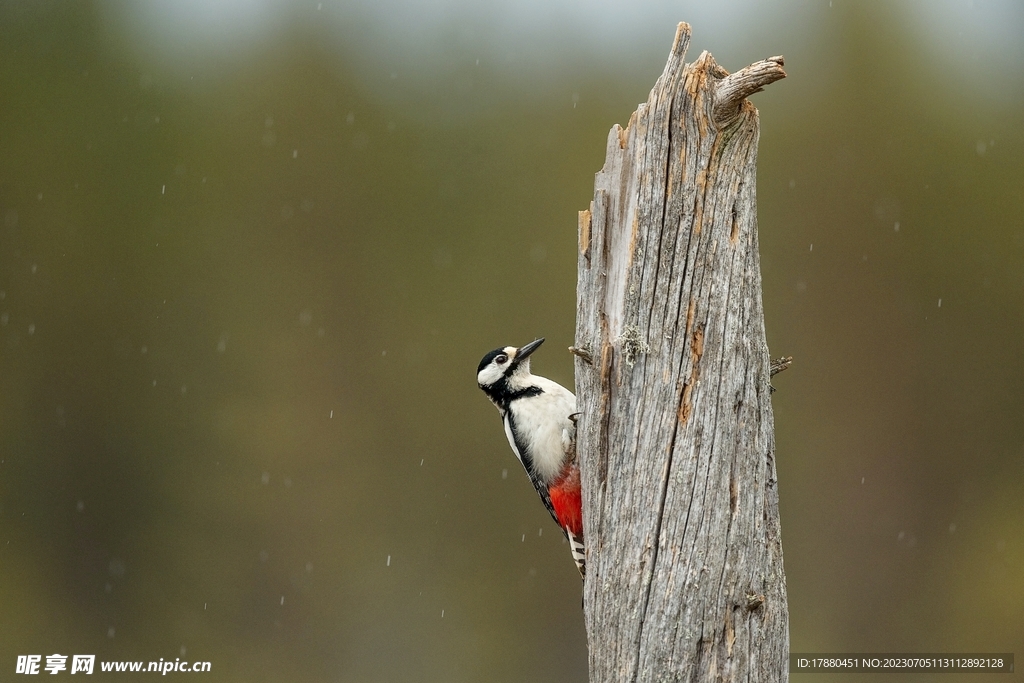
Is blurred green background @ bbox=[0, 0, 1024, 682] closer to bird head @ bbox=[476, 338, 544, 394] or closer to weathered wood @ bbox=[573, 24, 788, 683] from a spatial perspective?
bird head @ bbox=[476, 338, 544, 394]

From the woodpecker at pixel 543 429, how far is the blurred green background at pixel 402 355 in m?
5.54

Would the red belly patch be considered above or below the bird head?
below

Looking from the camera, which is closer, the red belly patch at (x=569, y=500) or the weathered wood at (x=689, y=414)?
the weathered wood at (x=689, y=414)

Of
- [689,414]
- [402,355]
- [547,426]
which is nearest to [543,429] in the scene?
[547,426]

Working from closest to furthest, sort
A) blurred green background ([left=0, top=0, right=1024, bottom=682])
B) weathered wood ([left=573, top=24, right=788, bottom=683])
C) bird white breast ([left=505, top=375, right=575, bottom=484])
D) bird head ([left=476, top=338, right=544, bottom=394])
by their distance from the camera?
weathered wood ([left=573, top=24, right=788, bottom=683]), bird white breast ([left=505, top=375, right=575, bottom=484]), bird head ([left=476, top=338, right=544, bottom=394]), blurred green background ([left=0, top=0, right=1024, bottom=682])

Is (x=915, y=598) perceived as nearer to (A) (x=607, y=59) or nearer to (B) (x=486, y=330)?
(B) (x=486, y=330)

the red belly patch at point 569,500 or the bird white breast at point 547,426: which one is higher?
the bird white breast at point 547,426

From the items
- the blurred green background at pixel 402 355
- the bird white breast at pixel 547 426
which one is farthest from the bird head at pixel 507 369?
the blurred green background at pixel 402 355

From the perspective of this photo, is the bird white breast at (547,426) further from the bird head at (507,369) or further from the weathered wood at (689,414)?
the weathered wood at (689,414)

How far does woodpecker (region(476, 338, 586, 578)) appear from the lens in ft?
14.6

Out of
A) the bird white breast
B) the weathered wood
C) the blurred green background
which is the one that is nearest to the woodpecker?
the bird white breast

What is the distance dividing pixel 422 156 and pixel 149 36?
400 centimetres

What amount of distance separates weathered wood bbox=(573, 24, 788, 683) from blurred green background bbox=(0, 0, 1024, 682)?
7220 mm

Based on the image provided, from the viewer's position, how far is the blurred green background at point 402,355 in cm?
1112
